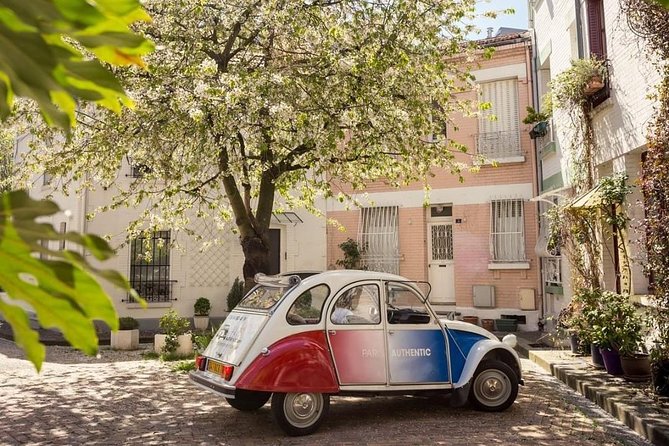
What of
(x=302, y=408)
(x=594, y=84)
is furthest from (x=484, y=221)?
(x=302, y=408)

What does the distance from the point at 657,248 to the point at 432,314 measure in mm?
2937

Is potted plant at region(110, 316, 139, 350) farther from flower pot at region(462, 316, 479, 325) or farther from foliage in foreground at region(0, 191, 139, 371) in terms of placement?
foliage in foreground at region(0, 191, 139, 371)

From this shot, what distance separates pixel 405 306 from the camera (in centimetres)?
687

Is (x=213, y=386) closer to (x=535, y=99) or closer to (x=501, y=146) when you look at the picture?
(x=501, y=146)

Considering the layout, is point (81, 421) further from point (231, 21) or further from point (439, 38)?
point (439, 38)

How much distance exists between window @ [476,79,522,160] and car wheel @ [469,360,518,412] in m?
9.14

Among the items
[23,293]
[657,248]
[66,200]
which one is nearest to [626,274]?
[657,248]

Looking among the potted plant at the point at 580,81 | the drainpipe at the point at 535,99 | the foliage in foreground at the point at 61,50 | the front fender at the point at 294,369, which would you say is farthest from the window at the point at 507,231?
the foliage in foreground at the point at 61,50

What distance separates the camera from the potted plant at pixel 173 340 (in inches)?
435

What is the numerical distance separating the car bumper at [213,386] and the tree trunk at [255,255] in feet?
11.6

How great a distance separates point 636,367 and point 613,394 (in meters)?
0.93

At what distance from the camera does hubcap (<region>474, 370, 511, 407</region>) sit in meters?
6.86

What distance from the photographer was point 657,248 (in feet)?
22.7

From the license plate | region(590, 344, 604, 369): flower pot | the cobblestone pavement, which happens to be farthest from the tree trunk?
region(590, 344, 604, 369): flower pot
